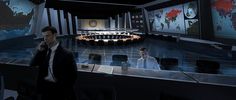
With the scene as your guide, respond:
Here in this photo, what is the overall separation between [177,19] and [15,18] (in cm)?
936

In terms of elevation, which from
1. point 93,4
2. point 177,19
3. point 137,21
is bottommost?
point 177,19

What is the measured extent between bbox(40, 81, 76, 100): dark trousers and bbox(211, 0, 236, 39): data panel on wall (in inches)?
285

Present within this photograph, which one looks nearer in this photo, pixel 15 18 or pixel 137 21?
pixel 15 18

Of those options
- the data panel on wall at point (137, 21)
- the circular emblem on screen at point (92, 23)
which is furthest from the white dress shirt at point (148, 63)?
the circular emblem on screen at point (92, 23)

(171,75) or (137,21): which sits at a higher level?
(137,21)

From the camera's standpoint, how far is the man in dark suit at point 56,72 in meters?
2.98

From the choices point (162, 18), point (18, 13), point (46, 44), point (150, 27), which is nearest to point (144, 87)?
point (46, 44)

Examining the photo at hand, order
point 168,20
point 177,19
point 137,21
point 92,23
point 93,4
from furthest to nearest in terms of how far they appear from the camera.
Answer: point 92,23 → point 137,21 → point 93,4 → point 168,20 → point 177,19

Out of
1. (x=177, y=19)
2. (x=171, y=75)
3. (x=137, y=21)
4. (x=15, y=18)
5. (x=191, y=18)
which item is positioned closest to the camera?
(x=171, y=75)

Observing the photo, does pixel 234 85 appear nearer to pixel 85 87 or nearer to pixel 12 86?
pixel 85 87

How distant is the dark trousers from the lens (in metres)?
3.03

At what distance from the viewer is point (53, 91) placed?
304 cm

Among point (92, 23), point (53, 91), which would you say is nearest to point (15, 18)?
point (53, 91)

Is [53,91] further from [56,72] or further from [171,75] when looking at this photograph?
[171,75]
